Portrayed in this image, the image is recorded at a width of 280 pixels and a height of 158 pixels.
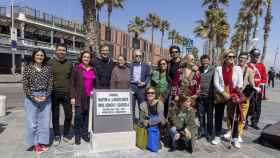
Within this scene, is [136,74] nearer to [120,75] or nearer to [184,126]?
[120,75]

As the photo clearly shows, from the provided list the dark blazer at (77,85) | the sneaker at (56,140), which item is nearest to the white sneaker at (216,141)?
the dark blazer at (77,85)

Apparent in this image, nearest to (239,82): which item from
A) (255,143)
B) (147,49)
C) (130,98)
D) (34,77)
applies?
(255,143)

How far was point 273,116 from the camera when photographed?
838cm

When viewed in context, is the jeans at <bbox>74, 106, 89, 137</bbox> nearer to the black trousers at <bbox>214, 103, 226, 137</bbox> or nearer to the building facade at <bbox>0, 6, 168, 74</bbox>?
→ the black trousers at <bbox>214, 103, 226, 137</bbox>

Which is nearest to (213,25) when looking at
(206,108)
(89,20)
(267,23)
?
(267,23)

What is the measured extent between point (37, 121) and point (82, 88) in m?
1.02

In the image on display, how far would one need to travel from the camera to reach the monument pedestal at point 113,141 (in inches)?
176

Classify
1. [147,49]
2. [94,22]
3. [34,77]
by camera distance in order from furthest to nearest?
[147,49], [94,22], [34,77]

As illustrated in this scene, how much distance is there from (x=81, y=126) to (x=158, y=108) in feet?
5.47

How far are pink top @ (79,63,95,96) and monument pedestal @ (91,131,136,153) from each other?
2.91 feet

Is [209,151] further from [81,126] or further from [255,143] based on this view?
[81,126]

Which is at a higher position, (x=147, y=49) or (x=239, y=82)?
(x=147, y=49)

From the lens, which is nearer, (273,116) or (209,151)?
(209,151)

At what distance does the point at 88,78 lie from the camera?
4.71 m
